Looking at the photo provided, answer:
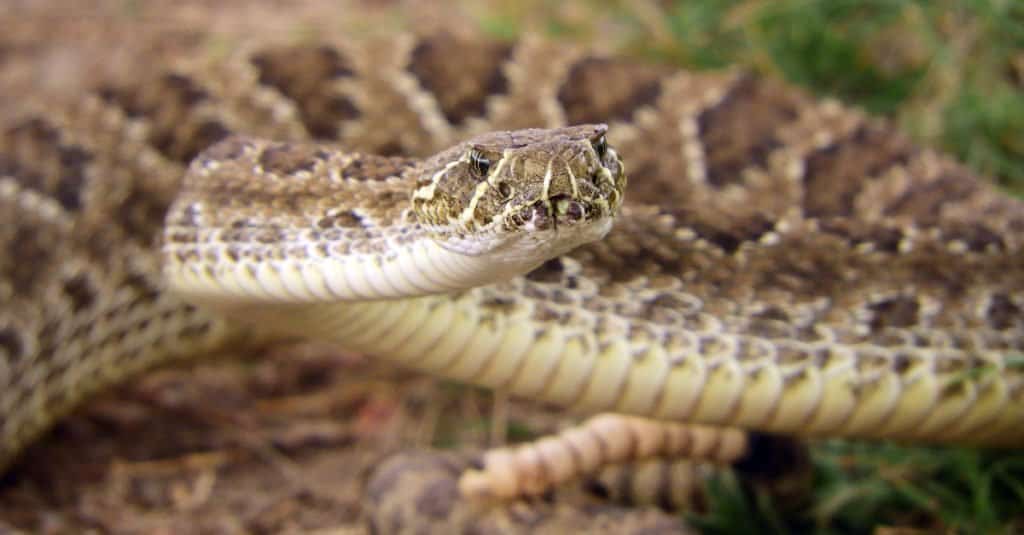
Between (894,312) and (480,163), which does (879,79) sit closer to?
(894,312)

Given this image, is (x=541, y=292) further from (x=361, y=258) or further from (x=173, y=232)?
(x=173, y=232)

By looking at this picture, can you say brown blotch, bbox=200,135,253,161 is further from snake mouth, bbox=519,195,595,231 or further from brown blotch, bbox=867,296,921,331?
brown blotch, bbox=867,296,921,331

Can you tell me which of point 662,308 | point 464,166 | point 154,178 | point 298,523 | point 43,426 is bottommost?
point 298,523

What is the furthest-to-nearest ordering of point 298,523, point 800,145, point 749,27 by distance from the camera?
point 749,27, point 800,145, point 298,523

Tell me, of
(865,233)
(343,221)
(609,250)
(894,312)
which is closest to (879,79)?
(865,233)

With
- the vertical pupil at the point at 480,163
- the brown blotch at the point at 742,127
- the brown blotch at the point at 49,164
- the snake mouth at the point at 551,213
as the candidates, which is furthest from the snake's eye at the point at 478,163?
the brown blotch at the point at 49,164

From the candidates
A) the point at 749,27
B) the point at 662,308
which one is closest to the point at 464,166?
the point at 662,308

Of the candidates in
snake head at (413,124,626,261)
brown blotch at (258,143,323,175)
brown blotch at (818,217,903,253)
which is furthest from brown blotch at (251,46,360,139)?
snake head at (413,124,626,261)
